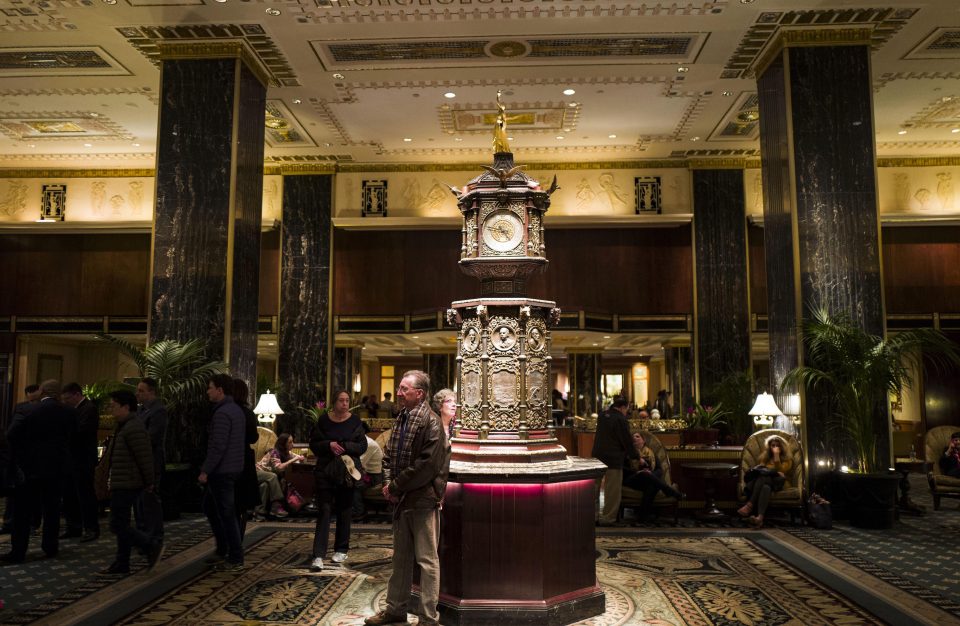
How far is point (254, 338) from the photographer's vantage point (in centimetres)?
949

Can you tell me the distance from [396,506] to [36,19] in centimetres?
849

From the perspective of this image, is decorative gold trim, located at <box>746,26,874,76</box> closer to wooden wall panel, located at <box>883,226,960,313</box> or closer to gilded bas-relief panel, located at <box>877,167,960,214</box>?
gilded bas-relief panel, located at <box>877,167,960,214</box>

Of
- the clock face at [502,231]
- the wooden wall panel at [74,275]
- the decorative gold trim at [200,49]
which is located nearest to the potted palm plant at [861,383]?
the clock face at [502,231]

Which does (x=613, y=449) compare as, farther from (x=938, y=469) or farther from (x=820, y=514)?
(x=938, y=469)

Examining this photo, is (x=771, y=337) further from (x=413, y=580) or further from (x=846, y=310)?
(x=413, y=580)

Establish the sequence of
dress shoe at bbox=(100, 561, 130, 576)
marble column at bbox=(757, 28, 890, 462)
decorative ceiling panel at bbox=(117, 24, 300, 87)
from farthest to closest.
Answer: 1. decorative ceiling panel at bbox=(117, 24, 300, 87)
2. marble column at bbox=(757, 28, 890, 462)
3. dress shoe at bbox=(100, 561, 130, 576)

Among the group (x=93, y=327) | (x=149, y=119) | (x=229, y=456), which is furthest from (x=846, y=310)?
(x=93, y=327)

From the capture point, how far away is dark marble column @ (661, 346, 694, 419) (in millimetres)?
14367

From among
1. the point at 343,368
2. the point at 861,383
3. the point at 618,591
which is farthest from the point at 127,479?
the point at 343,368

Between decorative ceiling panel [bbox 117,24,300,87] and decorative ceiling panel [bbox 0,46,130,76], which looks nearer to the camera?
decorative ceiling panel [bbox 117,24,300,87]

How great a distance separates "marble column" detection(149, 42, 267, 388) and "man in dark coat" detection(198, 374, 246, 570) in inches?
126

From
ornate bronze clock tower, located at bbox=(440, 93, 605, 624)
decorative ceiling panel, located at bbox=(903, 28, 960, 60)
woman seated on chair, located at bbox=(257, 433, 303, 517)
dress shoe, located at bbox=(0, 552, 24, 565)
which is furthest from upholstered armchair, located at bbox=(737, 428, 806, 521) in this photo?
dress shoe, located at bbox=(0, 552, 24, 565)

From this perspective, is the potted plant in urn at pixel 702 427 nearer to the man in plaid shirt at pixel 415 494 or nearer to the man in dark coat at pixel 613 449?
the man in dark coat at pixel 613 449

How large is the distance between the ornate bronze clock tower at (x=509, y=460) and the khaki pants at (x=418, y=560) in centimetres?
23
